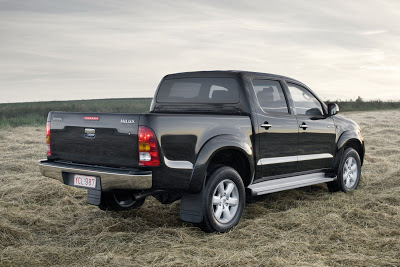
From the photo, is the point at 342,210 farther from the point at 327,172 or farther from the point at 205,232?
the point at 205,232

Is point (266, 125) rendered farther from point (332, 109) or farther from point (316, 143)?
point (332, 109)

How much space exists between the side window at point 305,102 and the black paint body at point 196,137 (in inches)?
3.7

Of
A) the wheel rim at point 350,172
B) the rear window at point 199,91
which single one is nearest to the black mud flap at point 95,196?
the rear window at point 199,91

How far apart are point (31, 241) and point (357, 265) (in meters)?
3.55

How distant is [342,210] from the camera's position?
6582mm

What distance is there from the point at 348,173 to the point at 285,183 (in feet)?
6.60

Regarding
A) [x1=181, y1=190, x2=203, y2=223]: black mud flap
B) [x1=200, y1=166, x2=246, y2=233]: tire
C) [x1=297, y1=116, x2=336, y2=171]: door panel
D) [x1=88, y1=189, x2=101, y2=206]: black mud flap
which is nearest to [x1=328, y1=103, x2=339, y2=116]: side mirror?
[x1=297, y1=116, x2=336, y2=171]: door panel

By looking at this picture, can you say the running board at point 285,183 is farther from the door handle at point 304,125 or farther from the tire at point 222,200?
the door handle at point 304,125

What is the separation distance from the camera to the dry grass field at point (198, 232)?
4.66 metres

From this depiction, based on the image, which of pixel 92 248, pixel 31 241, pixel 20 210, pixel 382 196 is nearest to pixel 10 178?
pixel 20 210

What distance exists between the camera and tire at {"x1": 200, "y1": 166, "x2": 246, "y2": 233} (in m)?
5.32

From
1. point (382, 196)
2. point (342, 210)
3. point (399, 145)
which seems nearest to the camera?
point (342, 210)

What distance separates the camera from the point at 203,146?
5281 millimetres

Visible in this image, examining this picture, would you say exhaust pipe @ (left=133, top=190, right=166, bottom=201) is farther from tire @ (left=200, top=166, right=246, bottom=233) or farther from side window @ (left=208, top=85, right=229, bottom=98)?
side window @ (left=208, top=85, right=229, bottom=98)
